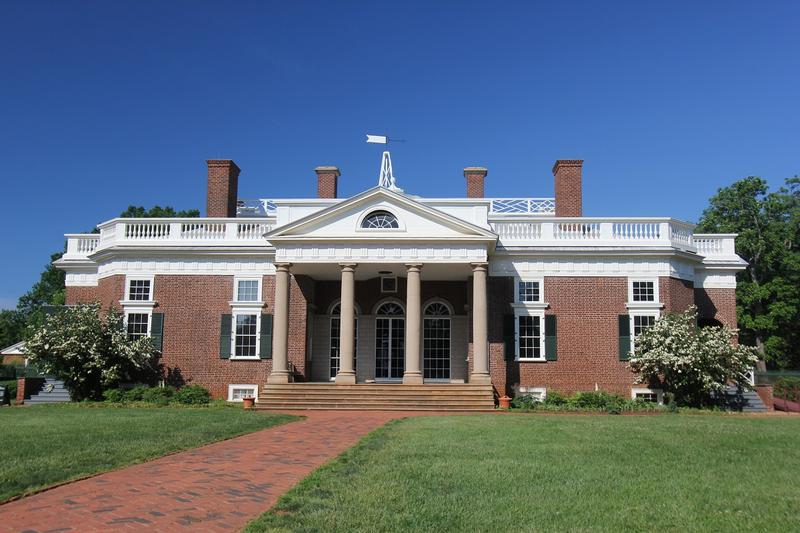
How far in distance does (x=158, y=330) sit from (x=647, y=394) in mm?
17446

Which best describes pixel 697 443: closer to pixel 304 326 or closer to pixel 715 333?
pixel 715 333

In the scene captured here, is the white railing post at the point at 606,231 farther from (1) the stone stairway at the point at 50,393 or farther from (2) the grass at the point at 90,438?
(1) the stone stairway at the point at 50,393

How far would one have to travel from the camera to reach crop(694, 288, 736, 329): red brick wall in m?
27.0

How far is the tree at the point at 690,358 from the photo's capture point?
22.7m

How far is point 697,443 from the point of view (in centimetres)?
1209

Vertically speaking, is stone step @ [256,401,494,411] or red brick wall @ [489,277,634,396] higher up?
red brick wall @ [489,277,634,396]

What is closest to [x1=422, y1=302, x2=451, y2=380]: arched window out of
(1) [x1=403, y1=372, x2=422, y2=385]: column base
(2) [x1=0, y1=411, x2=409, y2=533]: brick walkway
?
(1) [x1=403, y1=372, x2=422, y2=385]: column base

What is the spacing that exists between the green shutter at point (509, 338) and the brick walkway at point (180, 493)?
1343cm

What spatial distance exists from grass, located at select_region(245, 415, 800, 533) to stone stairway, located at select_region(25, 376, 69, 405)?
53.7 feet

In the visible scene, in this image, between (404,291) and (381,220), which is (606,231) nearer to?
(404,291)

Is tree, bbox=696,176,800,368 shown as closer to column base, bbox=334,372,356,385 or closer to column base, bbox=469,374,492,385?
column base, bbox=469,374,492,385

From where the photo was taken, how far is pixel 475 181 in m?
31.4

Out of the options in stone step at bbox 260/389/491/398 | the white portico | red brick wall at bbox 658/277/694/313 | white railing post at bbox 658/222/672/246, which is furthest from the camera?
white railing post at bbox 658/222/672/246

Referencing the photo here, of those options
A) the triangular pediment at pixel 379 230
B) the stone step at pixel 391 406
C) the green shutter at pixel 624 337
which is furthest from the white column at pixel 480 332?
the green shutter at pixel 624 337
